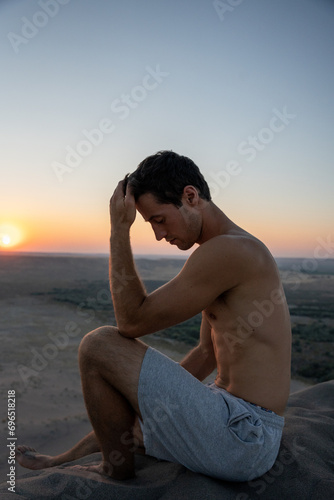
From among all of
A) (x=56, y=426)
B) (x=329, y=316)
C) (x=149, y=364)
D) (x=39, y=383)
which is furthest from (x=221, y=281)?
(x=329, y=316)

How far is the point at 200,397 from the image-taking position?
198cm

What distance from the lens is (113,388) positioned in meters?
2.10

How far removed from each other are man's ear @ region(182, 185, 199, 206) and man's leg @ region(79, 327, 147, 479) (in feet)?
2.79

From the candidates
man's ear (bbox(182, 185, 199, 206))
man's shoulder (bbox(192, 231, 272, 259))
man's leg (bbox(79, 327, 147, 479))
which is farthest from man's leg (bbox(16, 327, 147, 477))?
man's ear (bbox(182, 185, 199, 206))

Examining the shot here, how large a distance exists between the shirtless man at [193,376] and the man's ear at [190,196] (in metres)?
0.25

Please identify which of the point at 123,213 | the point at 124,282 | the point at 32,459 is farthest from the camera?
the point at 32,459

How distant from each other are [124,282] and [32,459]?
157 centimetres

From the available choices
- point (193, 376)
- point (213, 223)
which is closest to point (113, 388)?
point (193, 376)

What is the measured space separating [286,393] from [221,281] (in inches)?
29.7

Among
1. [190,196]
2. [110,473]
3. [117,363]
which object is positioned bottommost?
[110,473]

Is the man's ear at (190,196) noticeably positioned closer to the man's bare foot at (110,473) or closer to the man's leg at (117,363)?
the man's leg at (117,363)

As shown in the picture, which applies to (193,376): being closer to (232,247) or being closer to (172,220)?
(232,247)

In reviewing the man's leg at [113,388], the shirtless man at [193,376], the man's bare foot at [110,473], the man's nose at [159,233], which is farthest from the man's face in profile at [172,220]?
the man's bare foot at [110,473]

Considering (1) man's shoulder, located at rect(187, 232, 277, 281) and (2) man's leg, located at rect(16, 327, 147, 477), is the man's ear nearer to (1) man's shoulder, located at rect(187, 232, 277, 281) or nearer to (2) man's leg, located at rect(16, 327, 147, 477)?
(1) man's shoulder, located at rect(187, 232, 277, 281)
